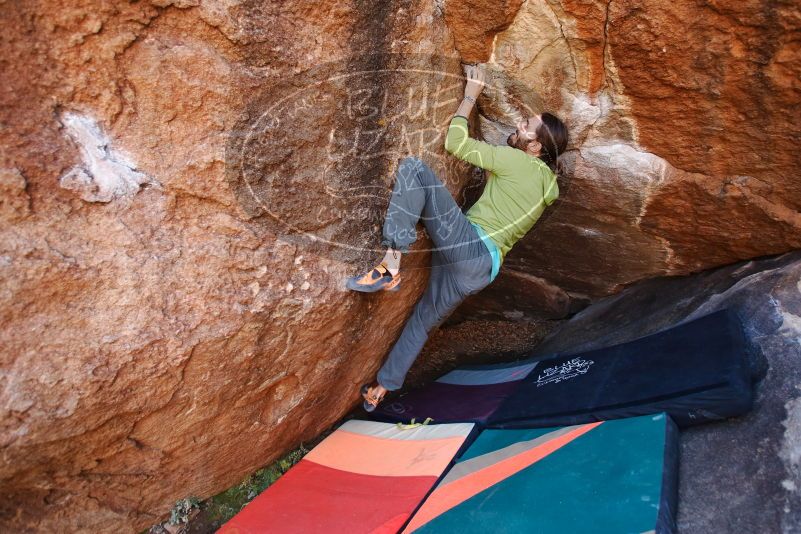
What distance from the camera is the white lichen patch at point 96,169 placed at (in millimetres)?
1764

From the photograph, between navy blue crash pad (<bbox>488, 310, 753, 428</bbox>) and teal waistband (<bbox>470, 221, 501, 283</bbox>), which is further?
teal waistband (<bbox>470, 221, 501, 283</bbox>)

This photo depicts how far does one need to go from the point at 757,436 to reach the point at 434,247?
5.02ft

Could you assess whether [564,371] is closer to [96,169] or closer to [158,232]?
[158,232]

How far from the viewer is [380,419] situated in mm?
3088

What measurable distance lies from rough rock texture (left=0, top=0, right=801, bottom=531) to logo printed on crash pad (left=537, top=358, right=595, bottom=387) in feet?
2.69

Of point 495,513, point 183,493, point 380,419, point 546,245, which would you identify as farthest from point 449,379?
point 183,493

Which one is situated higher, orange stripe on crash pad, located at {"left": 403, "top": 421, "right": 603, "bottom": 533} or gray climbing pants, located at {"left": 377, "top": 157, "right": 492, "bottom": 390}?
gray climbing pants, located at {"left": 377, "top": 157, "right": 492, "bottom": 390}

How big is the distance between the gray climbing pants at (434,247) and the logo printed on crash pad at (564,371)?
66cm

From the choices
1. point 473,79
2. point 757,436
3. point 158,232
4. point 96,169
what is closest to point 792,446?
point 757,436

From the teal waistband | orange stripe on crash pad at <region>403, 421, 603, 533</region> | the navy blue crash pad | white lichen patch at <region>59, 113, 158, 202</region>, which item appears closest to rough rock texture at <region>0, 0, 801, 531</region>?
white lichen patch at <region>59, 113, 158, 202</region>

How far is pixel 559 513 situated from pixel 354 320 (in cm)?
117

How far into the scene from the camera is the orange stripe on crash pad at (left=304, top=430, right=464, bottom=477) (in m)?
2.56

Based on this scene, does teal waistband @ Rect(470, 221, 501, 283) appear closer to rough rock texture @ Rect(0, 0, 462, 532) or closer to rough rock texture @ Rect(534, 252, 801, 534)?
rough rock texture @ Rect(0, 0, 462, 532)

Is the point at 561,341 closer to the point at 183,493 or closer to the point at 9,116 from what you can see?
the point at 183,493
